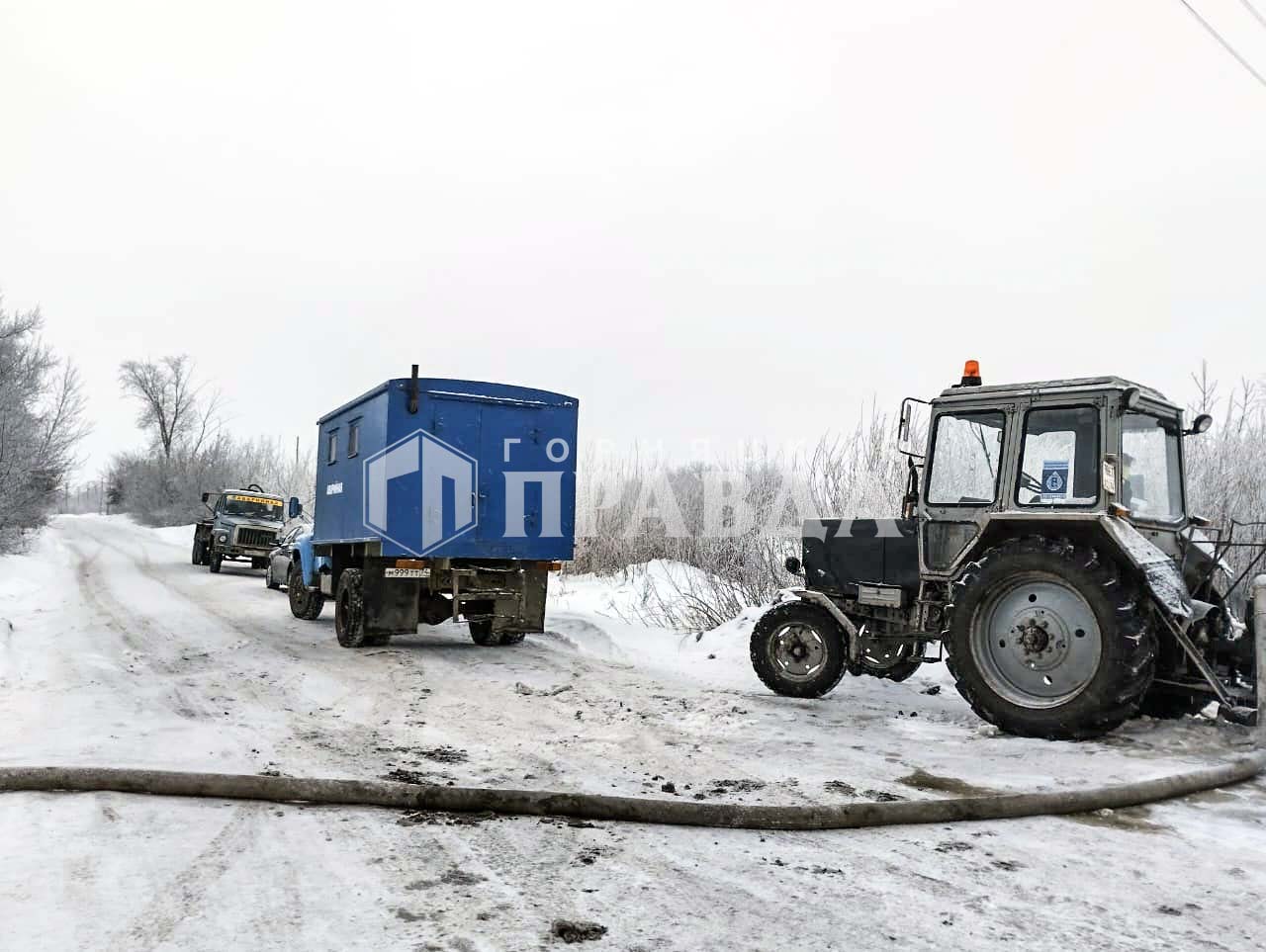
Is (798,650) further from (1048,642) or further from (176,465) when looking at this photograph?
(176,465)

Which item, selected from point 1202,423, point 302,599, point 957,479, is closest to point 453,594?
point 302,599

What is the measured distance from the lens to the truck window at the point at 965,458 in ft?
24.4

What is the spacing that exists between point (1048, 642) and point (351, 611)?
7.91 meters

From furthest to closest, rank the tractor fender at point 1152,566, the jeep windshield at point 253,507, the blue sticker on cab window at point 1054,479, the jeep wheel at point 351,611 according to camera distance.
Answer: the jeep windshield at point 253,507, the jeep wheel at point 351,611, the blue sticker on cab window at point 1054,479, the tractor fender at point 1152,566

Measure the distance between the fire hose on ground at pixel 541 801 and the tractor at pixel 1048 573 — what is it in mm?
1939

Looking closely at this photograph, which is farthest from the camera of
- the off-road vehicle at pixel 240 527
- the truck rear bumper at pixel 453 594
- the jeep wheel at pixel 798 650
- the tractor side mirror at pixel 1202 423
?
the off-road vehicle at pixel 240 527

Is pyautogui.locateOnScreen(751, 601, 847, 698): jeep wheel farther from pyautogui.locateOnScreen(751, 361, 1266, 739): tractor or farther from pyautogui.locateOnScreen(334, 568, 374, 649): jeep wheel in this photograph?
pyautogui.locateOnScreen(334, 568, 374, 649): jeep wheel

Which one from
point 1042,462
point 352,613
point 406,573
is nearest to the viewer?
point 1042,462

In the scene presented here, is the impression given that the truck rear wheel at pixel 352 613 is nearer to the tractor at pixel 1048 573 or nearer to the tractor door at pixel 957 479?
the tractor at pixel 1048 573

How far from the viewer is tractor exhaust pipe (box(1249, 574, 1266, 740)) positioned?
6164mm

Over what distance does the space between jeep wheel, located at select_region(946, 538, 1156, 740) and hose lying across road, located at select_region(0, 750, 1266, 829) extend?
1725 mm

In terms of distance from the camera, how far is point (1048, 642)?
671 centimetres

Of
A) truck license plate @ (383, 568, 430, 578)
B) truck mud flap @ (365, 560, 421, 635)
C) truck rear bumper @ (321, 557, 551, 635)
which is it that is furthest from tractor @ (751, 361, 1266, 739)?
truck mud flap @ (365, 560, 421, 635)

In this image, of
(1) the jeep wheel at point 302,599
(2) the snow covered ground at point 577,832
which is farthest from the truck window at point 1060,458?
(1) the jeep wheel at point 302,599
